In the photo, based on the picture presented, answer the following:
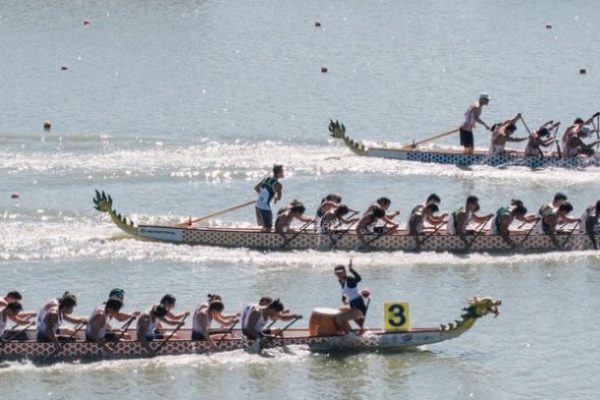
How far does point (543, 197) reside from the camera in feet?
136

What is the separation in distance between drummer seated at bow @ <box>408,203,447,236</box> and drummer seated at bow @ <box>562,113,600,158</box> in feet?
27.2

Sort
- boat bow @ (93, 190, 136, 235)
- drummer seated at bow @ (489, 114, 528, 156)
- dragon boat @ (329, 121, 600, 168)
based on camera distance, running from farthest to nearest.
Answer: dragon boat @ (329, 121, 600, 168) < drummer seated at bow @ (489, 114, 528, 156) < boat bow @ (93, 190, 136, 235)

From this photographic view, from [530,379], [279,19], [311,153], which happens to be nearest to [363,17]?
[279,19]

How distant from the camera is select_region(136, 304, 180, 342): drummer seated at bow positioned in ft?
95.7

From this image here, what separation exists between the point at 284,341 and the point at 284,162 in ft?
46.9

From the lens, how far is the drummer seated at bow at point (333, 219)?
117ft

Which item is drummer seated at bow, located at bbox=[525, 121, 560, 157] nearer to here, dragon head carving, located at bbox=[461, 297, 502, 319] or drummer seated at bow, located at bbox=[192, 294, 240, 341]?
dragon head carving, located at bbox=[461, 297, 502, 319]

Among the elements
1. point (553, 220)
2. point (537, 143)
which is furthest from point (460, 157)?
point (553, 220)

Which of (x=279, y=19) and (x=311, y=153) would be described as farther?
(x=279, y=19)

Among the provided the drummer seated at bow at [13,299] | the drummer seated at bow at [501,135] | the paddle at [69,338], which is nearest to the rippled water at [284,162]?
the paddle at [69,338]

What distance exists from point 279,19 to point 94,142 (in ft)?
80.3

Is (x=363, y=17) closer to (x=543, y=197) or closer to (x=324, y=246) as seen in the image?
(x=543, y=197)

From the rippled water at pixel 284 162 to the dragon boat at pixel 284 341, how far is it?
0.76ft

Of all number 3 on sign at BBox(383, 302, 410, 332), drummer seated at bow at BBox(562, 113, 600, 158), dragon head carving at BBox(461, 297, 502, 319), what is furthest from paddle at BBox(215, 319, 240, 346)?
drummer seated at bow at BBox(562, 113, 600, 158)
